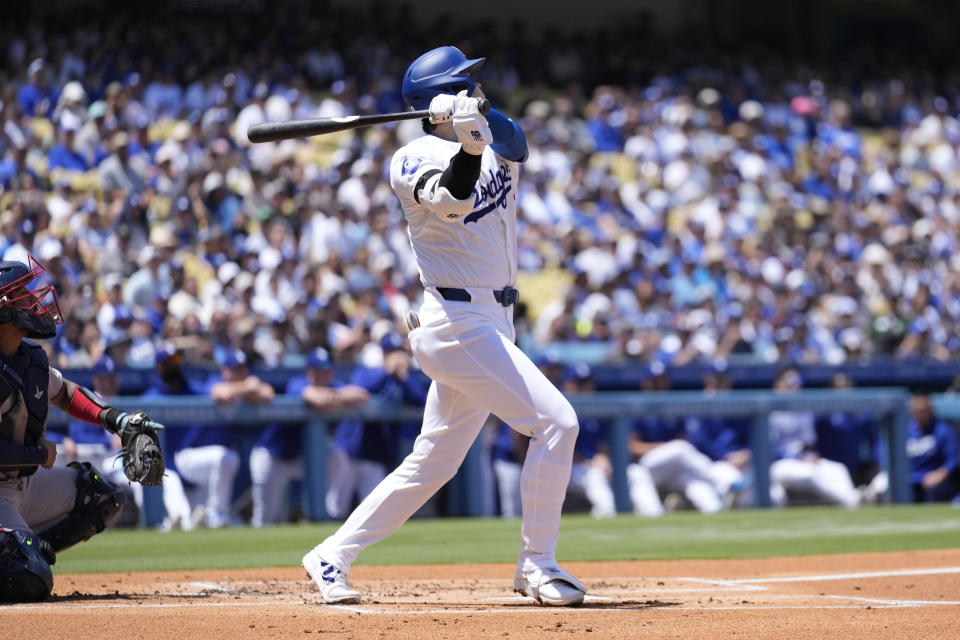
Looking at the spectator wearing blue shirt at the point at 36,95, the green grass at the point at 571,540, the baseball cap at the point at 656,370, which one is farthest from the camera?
the spectator wearing blue shirt at the point at 36,95

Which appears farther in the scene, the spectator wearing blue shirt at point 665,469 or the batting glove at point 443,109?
the spectator wearing blue shirt at point 665,469

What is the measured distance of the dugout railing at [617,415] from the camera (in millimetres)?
10039

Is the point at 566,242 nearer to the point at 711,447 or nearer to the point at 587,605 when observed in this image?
the point at 711,447

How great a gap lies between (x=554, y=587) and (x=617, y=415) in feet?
21.6

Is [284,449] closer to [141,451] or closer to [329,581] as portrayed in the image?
[141,451]

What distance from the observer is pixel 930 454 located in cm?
1266

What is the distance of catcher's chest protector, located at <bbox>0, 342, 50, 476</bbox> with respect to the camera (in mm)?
5004

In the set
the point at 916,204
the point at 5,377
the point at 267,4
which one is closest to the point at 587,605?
the point at 5,377

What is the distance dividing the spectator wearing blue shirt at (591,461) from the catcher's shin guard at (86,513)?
6.06 meters

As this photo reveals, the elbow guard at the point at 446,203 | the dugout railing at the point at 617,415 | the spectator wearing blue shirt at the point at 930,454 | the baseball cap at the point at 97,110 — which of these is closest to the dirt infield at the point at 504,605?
the elbow guard at the point at 446,203

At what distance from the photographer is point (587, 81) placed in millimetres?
22672

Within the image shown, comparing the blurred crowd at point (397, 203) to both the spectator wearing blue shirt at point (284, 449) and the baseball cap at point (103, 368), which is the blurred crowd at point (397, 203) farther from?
the spectator wearing blue shirt at point (284, 449)

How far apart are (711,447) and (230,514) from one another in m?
4.35

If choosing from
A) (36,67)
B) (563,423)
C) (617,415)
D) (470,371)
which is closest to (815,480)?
(617,415)
